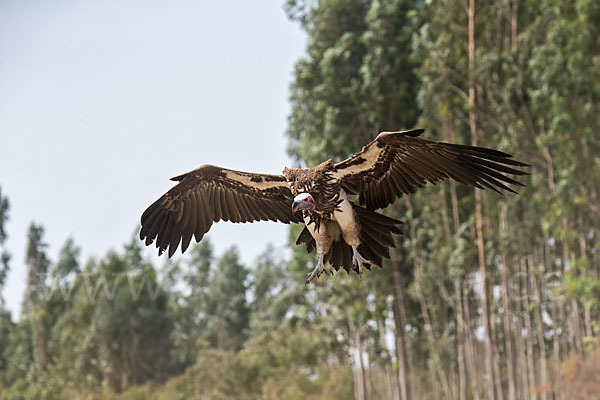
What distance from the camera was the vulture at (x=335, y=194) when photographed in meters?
4.50

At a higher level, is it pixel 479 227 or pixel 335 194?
pixel 479 227

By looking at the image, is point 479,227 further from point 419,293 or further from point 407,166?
point 407,166

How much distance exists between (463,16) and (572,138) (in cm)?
397

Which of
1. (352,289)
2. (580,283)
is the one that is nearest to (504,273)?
(580,283)

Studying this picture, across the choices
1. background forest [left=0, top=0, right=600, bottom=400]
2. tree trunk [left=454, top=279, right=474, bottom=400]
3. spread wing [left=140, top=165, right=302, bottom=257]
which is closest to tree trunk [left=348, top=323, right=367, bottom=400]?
background forest [left=0, top=0, right=600, bottom=400]

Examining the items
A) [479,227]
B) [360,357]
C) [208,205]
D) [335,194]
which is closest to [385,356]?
[360,357]

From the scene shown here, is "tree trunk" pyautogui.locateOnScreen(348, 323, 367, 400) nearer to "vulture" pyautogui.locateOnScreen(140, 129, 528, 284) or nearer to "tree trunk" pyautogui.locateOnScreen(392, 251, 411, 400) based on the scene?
"tree trunk" pyautogui.locateOnScreen(392, 251, 411, 400)

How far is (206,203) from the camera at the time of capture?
5.29 m

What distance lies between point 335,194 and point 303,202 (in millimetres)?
353

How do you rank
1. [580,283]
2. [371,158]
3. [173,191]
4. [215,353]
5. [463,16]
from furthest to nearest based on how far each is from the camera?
[215,353], [463,16], [580,283], [173,191], [371,158]

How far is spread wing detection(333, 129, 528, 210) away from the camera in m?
4.66

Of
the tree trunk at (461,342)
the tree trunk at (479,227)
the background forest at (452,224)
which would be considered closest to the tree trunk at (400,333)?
the background forest at (452,224)

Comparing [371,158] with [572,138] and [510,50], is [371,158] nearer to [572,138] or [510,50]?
[572,138]

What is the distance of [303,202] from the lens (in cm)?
419
